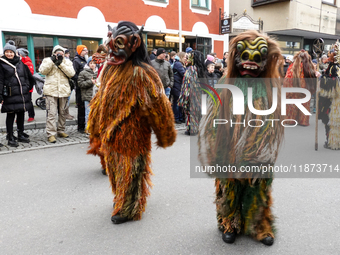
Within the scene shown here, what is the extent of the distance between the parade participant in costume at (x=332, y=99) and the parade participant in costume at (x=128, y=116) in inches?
159

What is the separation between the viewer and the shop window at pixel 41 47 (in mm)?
10680

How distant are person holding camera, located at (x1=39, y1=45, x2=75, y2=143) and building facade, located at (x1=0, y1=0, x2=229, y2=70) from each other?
2654mm

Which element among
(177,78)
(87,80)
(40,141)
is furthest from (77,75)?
(177,78)

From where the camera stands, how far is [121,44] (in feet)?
8.79

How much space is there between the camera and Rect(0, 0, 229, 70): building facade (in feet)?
33.3

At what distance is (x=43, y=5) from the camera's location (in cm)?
1041

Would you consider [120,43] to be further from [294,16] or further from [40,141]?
[294,16]

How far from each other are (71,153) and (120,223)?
113 inches

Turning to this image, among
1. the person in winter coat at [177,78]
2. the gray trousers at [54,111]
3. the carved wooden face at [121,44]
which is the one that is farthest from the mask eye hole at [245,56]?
the person in winter coat at [177,78]

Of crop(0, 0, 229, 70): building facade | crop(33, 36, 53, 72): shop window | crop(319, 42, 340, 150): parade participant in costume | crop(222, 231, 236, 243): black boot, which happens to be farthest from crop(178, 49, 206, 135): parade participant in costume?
crop(33, 36, 53, 72): shop window

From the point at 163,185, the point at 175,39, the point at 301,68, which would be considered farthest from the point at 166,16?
the point at 163,185

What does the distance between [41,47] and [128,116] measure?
9.44m

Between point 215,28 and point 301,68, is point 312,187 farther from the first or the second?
point 215,28

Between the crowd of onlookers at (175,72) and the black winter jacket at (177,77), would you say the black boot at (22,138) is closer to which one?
the crowd of onlookers at (175,72)
